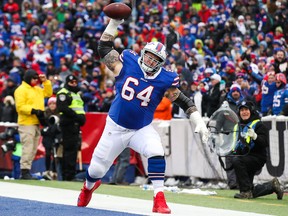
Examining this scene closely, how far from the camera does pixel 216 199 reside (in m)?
11.4

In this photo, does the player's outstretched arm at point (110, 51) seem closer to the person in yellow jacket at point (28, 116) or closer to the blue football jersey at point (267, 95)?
the person in yellow jacket at point (28, 116)

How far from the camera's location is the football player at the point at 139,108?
888 centimetres

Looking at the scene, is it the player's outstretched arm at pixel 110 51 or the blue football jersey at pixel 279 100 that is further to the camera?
the blue football jersey at pixel 279 100

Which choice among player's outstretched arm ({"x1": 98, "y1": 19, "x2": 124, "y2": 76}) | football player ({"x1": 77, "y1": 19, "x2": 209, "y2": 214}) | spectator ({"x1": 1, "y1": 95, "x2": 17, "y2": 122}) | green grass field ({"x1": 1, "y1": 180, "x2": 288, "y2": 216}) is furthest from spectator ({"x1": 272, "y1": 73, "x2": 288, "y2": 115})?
spectator ({"x1": 1, "y1": 95, "x2": 17, "y2": 122})

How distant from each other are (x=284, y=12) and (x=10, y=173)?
8165mm

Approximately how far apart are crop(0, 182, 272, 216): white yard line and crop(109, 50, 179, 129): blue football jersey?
0.93 metres

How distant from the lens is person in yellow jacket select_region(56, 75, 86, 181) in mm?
14602

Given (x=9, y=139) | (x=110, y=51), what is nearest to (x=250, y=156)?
(x=110, y=51)

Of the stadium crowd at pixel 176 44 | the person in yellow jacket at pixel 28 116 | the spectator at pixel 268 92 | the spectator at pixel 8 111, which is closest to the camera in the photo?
the person in yellow jacket at pixel 28 116

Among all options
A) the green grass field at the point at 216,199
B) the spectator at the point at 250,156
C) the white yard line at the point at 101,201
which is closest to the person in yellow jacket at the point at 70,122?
the green grass field at the point at 216,199

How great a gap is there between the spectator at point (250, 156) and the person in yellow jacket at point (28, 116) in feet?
12.5

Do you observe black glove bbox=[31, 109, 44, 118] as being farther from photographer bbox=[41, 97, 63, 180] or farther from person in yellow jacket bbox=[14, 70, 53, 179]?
photographer bbox=[41, 97, 63, 180]

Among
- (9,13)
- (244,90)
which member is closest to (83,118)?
(244,90)

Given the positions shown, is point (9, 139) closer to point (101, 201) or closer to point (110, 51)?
point (101, 201)
